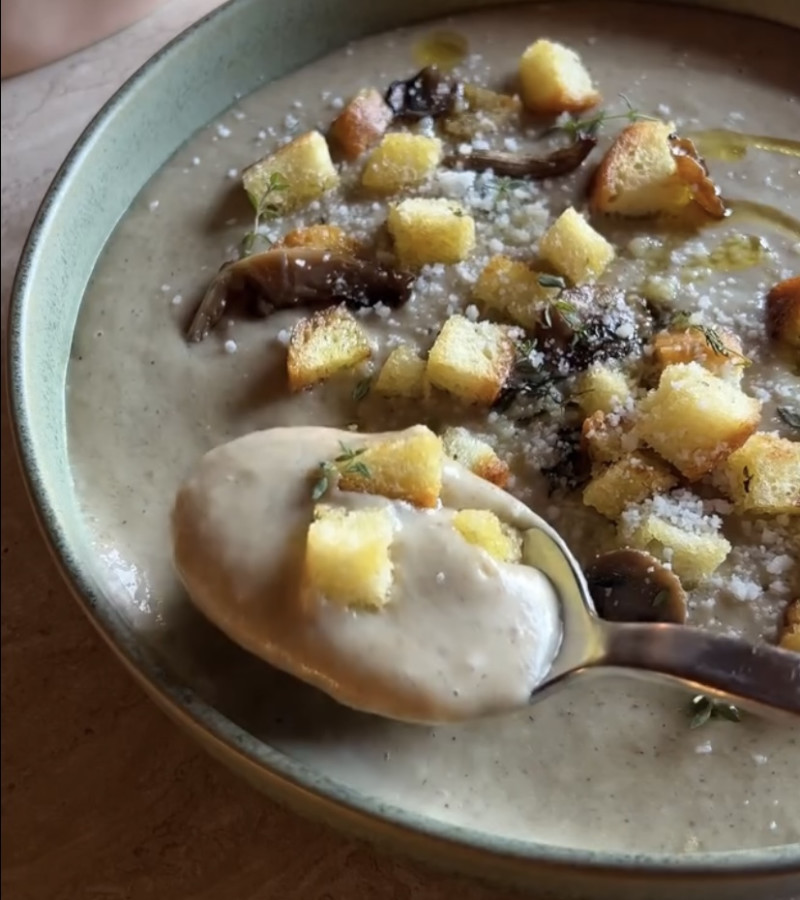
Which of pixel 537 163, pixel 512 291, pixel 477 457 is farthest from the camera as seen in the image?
pixel 537 163

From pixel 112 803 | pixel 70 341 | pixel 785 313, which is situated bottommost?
pixel 112 803

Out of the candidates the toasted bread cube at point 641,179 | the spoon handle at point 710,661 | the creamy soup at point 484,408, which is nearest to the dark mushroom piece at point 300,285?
Answer: the creamy soup at point 484,408

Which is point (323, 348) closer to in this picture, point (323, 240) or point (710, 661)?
point (323, 240)

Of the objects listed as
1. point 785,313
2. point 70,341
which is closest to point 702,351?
point 785,313

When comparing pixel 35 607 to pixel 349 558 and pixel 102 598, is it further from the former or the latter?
pixel 349 558

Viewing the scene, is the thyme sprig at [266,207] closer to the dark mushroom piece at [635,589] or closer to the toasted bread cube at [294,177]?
the toasted bread cube at [294,177]

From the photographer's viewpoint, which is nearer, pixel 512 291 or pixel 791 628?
pixel 791 628

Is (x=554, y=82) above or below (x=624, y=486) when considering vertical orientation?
above

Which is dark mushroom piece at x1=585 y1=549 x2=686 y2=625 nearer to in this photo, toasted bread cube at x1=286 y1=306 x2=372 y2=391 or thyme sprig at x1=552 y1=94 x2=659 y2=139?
toasted bread cube at x1=286 y1=306 x2=372 y2=391
